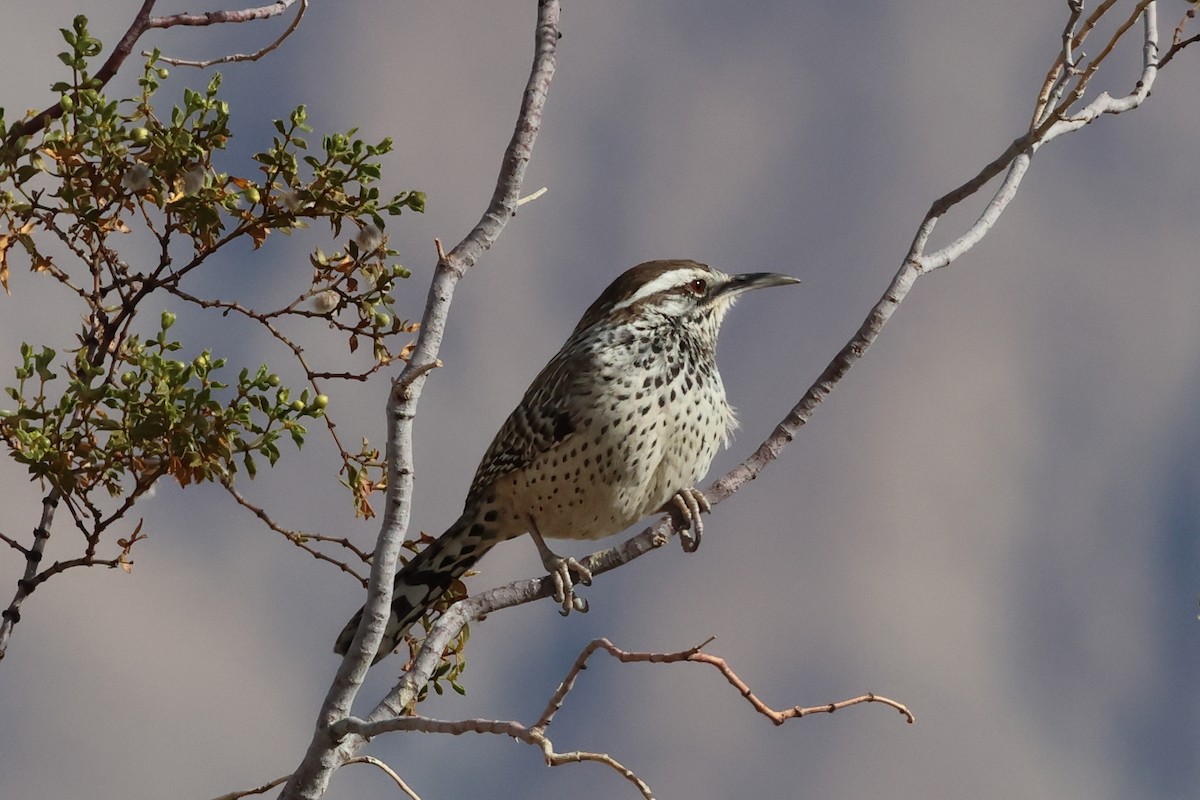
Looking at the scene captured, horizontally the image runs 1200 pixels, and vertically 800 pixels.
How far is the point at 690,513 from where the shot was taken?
3.76 metres

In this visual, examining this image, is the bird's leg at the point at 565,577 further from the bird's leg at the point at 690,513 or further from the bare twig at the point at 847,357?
the bird's leg at the point at 690,513

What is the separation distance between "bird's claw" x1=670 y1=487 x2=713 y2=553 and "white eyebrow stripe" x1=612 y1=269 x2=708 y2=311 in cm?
65

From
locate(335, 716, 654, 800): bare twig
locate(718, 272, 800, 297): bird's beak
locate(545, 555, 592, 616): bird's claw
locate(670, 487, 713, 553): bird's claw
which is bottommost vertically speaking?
locate(335, 716, 654, 800): bare twig

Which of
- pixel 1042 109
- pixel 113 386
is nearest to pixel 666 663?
pixel 113 386

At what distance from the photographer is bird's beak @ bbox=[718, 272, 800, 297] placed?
414cm

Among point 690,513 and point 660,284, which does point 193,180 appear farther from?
point 690,513

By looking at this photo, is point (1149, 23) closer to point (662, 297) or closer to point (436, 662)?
point (662, 297)

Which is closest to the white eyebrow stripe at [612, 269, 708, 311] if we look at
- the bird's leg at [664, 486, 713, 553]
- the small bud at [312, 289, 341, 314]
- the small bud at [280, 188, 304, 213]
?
the bird's leg at [664, 486, 713, 553]

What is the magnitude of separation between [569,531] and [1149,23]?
230 cm

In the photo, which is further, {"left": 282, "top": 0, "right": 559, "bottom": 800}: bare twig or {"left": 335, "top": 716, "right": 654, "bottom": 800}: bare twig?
{"left": 282, "top": 0, "right": 559, "bottom": 800}: bare twig

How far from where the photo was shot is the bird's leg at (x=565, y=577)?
3.63 m

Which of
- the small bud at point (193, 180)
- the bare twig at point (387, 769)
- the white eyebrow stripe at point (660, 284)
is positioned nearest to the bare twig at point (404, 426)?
the bare twig at point (387, 769)

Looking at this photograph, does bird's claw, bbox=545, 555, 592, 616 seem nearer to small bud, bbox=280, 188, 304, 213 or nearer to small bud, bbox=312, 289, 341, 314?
small bud, bbox=312, 289, 341, 314

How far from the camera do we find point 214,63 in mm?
3562
